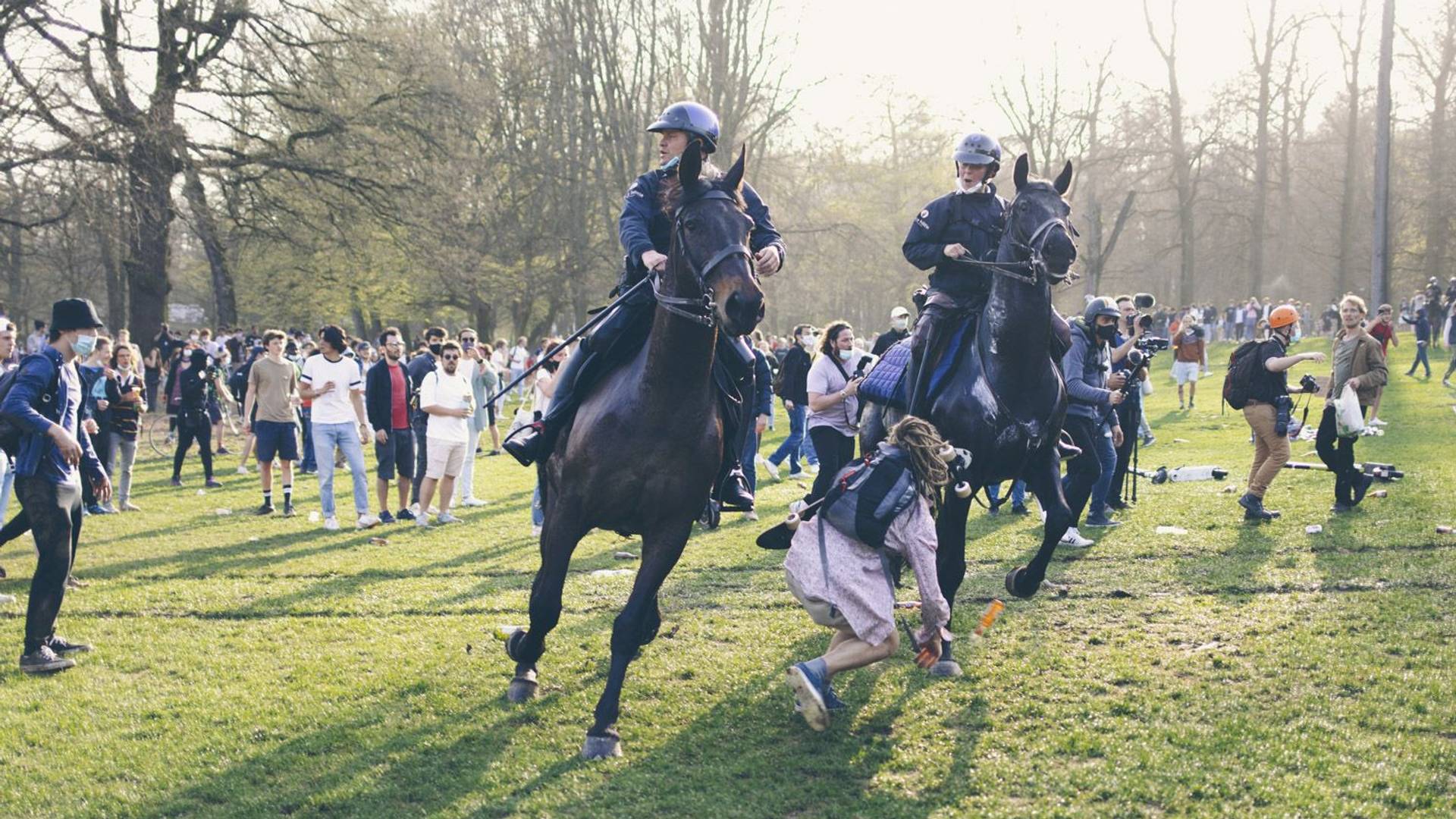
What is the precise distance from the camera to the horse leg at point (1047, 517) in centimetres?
726

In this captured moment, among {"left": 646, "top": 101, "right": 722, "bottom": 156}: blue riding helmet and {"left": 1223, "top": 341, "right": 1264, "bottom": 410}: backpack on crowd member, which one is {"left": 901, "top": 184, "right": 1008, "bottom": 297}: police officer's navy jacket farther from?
{"left": 1223, "top": 341, "right": 1264, "bottom": 410}: backpack on crowd member

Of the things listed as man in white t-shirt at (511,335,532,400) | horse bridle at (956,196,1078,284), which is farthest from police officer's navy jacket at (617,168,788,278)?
man in white t-shirt at (511,335,532,400)

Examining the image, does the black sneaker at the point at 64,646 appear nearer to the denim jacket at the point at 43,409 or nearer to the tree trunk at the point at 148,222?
the denim jacket at the point at 43,409

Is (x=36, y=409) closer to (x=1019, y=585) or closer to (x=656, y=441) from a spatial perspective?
(x=656, y=441)

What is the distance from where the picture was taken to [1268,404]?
1188 cm

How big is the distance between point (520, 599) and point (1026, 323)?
4666 mm

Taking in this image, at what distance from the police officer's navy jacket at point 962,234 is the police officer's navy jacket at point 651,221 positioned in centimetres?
167

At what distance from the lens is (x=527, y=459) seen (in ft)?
22.0

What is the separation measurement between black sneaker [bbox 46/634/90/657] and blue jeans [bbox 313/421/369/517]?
17.7 feet

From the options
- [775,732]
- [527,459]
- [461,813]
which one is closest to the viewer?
[461,813]

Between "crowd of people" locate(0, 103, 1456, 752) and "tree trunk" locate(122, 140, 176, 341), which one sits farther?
"tree trunk" locate(122, 140, 176, 341)

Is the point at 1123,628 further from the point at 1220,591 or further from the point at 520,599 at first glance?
the point at 520,599

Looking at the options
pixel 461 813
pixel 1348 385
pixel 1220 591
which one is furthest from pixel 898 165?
pixel 461 813

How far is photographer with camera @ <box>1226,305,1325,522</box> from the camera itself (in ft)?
38.7
